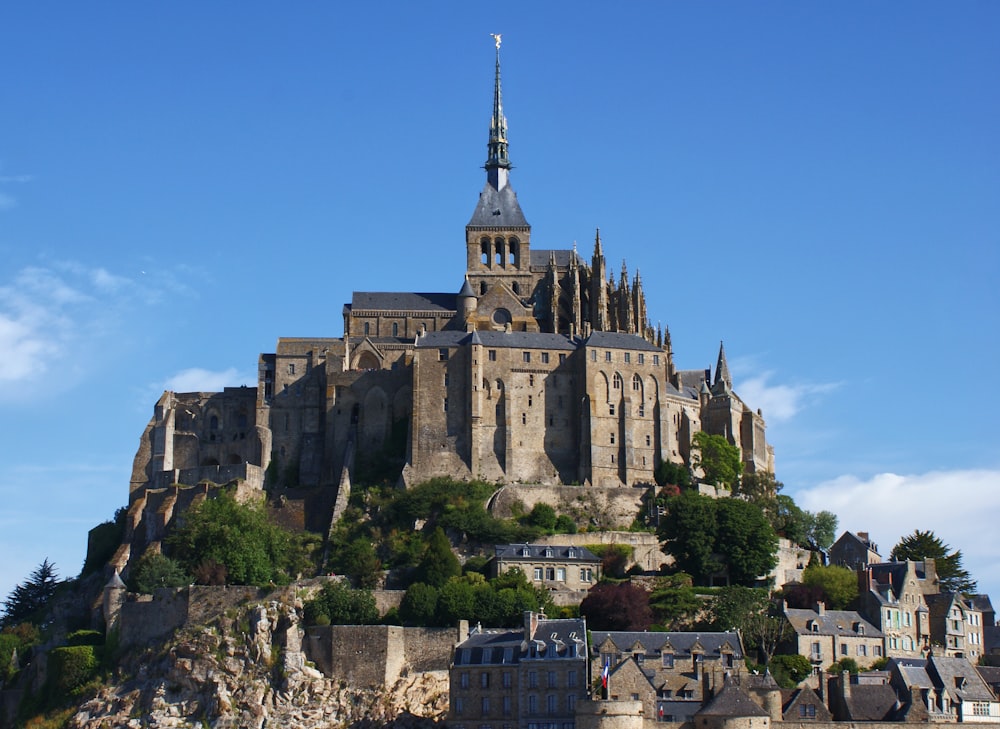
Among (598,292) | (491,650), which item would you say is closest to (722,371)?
(598,292)

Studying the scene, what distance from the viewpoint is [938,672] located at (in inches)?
2721

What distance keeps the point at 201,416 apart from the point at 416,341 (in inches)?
526

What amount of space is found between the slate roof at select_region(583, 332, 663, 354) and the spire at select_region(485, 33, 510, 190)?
720 inches

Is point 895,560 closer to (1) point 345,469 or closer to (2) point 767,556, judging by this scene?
(2) point 767,556

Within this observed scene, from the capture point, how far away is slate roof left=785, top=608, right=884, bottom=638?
7338 cm

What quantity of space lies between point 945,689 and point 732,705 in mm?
10788

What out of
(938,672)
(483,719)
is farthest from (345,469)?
(938,672)

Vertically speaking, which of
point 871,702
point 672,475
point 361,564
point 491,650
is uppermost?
point 672,475

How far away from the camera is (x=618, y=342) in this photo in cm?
9381

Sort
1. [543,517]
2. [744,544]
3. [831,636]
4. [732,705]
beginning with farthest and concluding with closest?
[543,517] → [744,544] → [831,636] → [732,705]

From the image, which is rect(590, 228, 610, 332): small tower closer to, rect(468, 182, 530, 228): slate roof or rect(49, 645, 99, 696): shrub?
rect(468, 182, 530, 228): slate roof

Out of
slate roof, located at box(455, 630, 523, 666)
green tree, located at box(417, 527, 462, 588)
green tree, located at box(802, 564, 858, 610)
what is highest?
green tree, located at box(417, 527, 462, 588)

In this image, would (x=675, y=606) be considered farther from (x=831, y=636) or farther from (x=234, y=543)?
(x=234, y=543)

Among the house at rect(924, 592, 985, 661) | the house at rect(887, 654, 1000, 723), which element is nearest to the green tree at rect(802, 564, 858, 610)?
the house at rect(924, 592, 985, 661)
